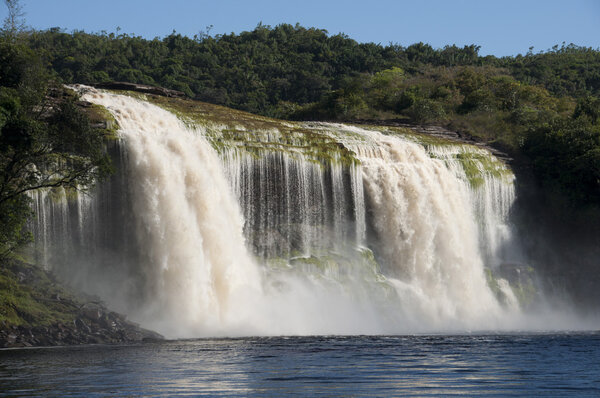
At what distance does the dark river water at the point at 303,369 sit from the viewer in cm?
1630

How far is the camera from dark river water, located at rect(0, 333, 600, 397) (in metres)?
16.3

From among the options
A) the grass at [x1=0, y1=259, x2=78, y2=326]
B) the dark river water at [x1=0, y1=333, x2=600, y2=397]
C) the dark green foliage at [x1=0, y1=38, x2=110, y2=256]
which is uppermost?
the dark green foliage at [x1=0, y1=38, x2=110, y2=256]

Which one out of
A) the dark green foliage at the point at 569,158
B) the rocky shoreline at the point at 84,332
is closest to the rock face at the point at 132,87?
the rocky shoreline at the point at 84,332

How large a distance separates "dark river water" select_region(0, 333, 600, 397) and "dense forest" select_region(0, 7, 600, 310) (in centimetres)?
694

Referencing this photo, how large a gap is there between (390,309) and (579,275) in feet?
50.8

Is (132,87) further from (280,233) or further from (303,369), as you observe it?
(303,369)

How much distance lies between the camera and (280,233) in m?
37.8

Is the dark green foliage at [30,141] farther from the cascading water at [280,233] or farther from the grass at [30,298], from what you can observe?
the cascading water at [280,233]

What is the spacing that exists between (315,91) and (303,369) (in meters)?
68.2

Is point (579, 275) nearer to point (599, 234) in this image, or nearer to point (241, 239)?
point (599, 234)

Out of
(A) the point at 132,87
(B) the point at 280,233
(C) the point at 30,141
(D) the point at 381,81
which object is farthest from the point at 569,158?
(C) the point at 30,141

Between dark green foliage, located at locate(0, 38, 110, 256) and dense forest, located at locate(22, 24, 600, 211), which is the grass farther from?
dense forest, located at locate(22, 24, 600, 211)

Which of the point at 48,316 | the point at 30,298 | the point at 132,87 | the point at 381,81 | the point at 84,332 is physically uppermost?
the point at 381,81

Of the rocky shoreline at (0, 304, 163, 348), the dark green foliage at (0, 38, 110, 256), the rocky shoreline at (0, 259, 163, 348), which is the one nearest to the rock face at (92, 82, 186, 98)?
the dark green foliage at (0, 38, 110, 256)
